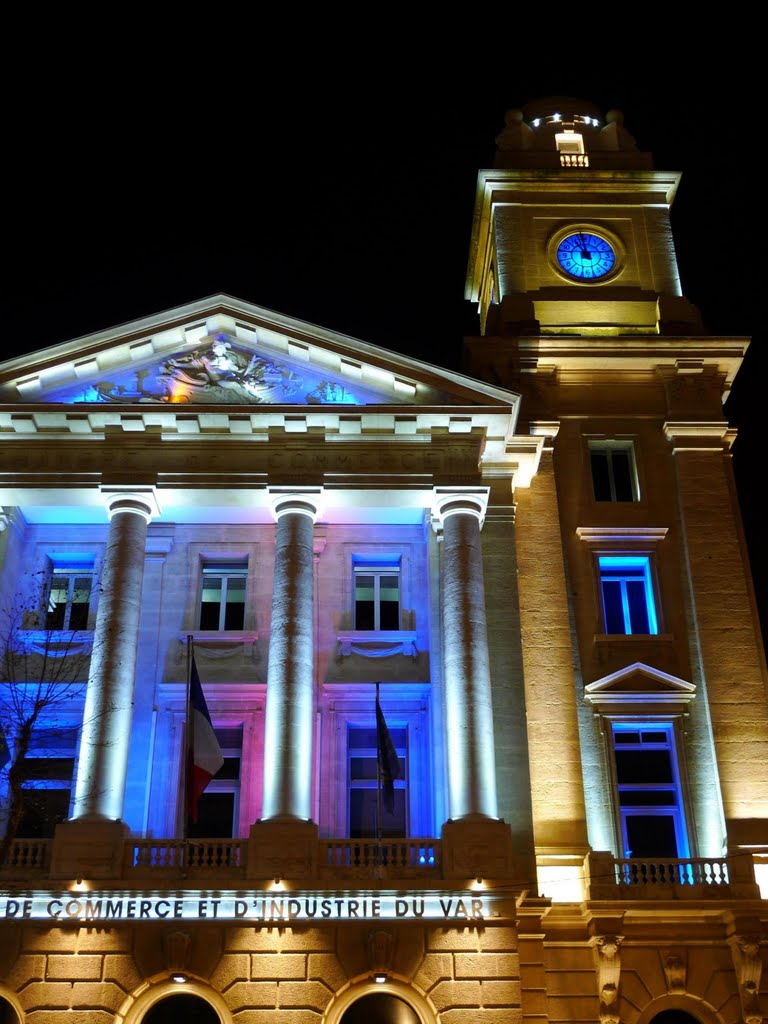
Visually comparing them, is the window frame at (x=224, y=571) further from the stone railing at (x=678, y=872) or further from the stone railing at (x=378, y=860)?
the stone railing at (x=678, y=872)

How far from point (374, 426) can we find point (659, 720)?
10635mm

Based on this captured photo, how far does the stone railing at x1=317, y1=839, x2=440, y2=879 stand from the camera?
27.2m

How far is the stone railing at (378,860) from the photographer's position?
27.2 metres

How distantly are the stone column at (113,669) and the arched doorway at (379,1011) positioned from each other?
6730mm

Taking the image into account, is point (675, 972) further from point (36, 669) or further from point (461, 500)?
point (36, 669)

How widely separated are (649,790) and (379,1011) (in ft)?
29.2

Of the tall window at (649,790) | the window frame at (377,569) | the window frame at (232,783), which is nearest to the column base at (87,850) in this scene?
the window frame at (232,783)

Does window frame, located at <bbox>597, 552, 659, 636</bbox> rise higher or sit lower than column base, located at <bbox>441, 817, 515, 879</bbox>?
higher

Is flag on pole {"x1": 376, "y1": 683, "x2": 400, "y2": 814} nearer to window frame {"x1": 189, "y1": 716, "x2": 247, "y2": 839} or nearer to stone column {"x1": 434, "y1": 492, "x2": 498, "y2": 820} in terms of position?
stone column {"x1": 434, "y1": 492, "x2": 498, "y2": 820}

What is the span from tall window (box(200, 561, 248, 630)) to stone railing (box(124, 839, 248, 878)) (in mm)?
6949

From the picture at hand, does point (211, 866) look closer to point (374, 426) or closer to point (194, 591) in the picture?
point (194, 591)

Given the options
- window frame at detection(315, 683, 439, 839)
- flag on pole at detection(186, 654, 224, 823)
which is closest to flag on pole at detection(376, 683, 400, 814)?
window frame at detection(315, 683, 439, 839)

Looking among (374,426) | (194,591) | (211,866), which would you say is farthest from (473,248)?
(211,866)

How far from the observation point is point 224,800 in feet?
102
